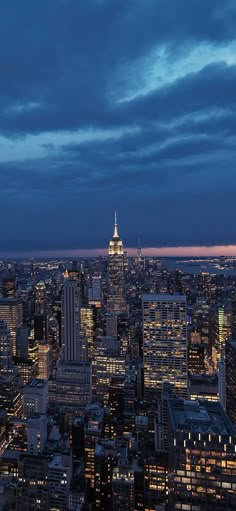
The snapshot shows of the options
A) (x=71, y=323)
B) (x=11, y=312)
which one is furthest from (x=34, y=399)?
(x=11, y=312)

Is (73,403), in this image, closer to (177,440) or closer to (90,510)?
(90,510)

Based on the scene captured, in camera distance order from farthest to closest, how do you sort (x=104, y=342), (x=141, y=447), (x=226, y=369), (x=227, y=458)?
1. (x=104, y=342)
2. (x=226, y=369)
3. (x=141, y=447)
4. (x=227, y=458)

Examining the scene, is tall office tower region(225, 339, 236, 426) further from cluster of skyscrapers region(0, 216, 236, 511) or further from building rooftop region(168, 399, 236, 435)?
building rooftop region(168, 399, 236, 435)

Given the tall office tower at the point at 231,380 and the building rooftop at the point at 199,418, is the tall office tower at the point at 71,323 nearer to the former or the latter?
the tall office tower at the point at 231,380

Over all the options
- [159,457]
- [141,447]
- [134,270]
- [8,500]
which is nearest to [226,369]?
[141,447]

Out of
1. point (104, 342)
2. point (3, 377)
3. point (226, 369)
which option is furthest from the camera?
point (104, 342)

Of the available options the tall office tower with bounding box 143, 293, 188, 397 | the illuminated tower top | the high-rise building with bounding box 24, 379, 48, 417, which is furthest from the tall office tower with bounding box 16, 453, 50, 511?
→ the illuminated tower top

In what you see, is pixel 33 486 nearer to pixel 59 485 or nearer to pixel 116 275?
pixel 59 485
